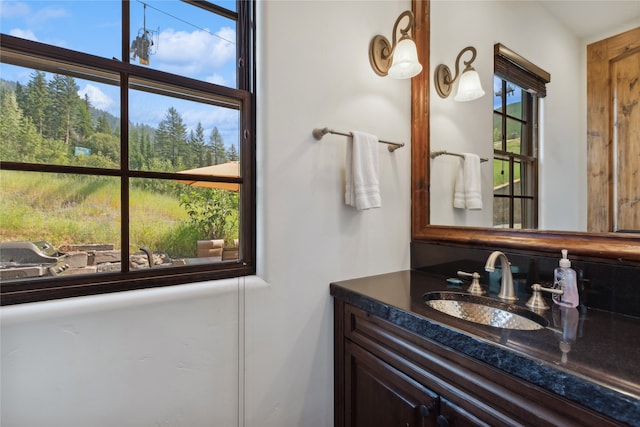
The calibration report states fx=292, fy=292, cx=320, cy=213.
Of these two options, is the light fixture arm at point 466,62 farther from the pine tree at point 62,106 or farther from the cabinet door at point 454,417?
the pine tree at point 62,106

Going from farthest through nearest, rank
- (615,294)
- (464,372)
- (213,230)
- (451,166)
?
(451,166) → (213,230) → (615,294) → (464,372)

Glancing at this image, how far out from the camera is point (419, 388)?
899 mm

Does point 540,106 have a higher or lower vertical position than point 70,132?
higher

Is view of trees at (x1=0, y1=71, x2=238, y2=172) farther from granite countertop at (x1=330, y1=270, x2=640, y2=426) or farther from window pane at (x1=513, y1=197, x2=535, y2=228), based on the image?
window pane at (x1=513, y1=197, x2=535, y2=228)

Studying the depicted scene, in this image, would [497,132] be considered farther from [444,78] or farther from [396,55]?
[396,55]

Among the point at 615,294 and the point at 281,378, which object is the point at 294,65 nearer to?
the point at 281,378

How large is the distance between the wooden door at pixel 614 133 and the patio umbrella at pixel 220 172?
50.7 inches

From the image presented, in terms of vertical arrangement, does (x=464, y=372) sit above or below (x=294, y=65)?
below

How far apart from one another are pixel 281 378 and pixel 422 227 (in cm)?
98

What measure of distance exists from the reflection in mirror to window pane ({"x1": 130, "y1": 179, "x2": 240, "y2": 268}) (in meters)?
1.02

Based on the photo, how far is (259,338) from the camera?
1.13 meters

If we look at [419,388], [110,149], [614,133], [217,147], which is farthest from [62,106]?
[614,133]

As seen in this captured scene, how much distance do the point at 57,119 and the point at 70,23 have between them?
11.9 inches

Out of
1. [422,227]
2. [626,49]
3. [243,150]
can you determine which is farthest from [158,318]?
[626,49]
